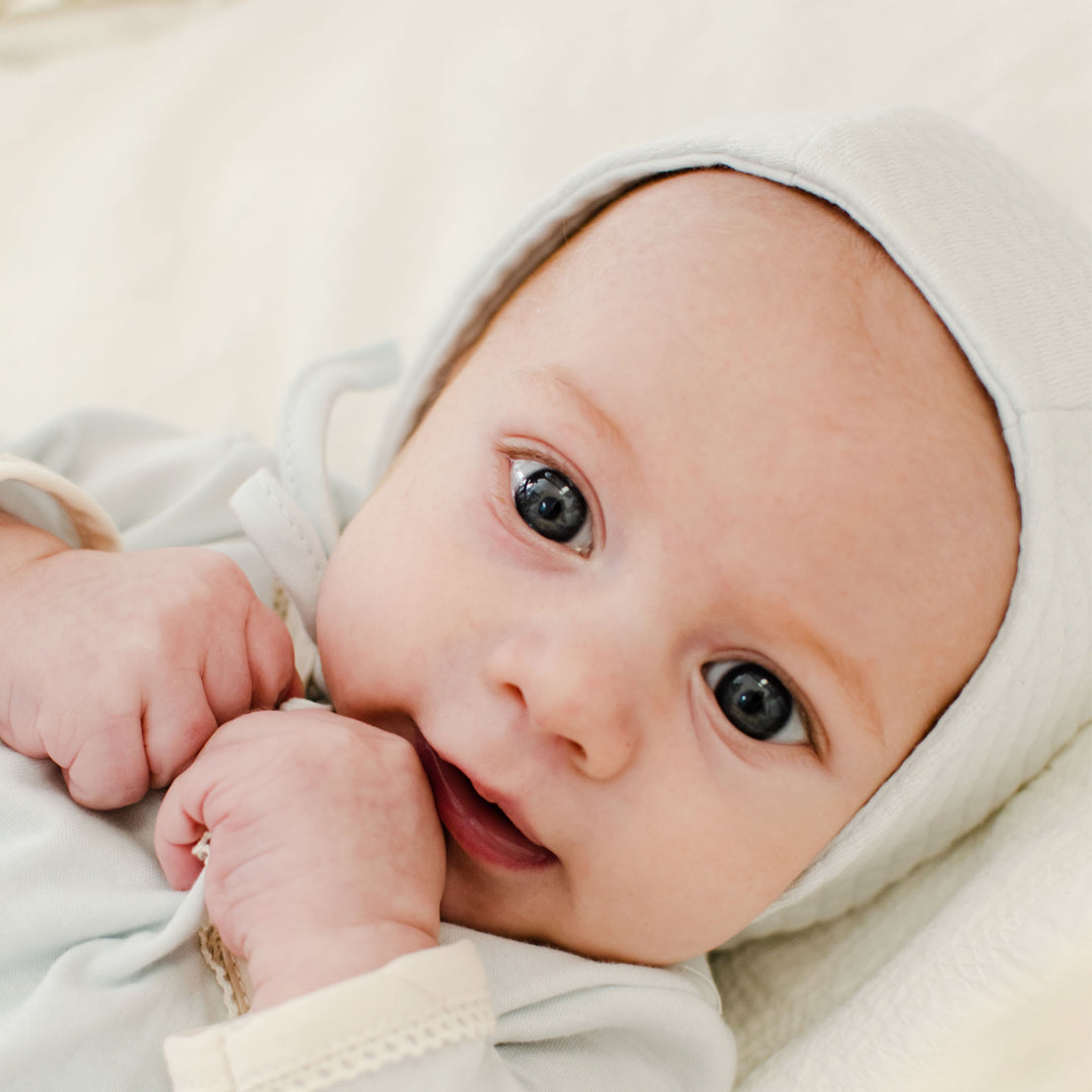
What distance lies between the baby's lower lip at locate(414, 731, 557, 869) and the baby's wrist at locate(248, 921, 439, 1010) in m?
0.14

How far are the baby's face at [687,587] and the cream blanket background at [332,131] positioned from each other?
583mm

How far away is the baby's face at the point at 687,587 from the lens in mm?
846

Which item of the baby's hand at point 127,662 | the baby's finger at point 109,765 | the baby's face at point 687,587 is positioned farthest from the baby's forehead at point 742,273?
the baby's finger at point 109,765

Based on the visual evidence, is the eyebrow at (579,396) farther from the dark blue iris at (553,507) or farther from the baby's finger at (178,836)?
the baby's finger at (178,836)

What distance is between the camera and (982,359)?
2.97 feet

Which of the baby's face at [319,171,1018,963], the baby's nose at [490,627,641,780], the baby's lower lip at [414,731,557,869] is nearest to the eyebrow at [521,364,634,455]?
the baby's face at [319,171,1018,963]

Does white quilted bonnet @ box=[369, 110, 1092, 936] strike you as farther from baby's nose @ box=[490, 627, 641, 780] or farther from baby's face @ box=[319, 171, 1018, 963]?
A: baby's nose @ box=[490, 627, 641, 780]

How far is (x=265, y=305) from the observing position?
1655mm

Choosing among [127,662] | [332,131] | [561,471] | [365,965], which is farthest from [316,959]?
[332,131]

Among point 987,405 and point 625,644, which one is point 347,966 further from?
point 987,405

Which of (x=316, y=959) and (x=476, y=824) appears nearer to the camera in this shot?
(x=316, y=959)

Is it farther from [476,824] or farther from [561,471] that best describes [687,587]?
[476,824]

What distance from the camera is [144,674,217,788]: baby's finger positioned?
0.88 metres

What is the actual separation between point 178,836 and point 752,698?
454 millimetres
